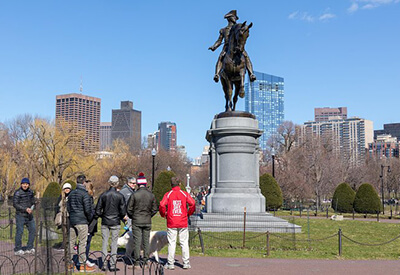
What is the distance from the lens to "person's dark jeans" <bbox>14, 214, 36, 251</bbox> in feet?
32.1

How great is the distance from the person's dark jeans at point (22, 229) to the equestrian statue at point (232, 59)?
9500 millimetres

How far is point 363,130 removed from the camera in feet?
652

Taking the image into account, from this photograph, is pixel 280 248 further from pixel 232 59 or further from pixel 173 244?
pixel 232 59

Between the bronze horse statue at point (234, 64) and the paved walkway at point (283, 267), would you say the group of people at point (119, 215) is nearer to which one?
the paved walkway at point (283, 267)

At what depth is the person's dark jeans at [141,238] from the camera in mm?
9617

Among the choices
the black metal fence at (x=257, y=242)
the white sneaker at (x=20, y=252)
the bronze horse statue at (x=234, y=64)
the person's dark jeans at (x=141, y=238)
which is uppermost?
the bronze horse statue at (x=234, y=64)

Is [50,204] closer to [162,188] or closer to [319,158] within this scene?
[162,188]

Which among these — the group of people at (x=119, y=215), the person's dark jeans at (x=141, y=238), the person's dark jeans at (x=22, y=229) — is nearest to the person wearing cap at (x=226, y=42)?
the group of people at (x=119, y=215)

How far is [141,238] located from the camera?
32.3ft

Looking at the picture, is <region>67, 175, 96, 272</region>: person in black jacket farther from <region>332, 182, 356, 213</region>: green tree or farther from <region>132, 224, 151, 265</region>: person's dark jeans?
<region>332, 182, 356, 213</region>: green tree

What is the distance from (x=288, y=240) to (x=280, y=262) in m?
2.12

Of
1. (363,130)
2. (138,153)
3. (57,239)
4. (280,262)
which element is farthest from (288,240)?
(363,130)

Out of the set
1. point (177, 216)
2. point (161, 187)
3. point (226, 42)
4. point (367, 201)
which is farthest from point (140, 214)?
point (367, 201)

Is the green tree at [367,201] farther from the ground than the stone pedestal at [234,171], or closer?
closer
